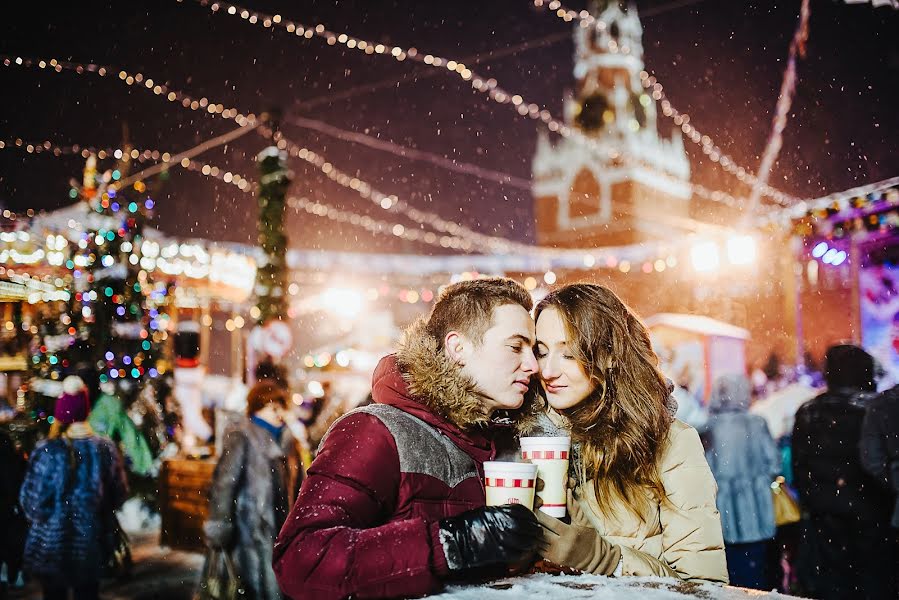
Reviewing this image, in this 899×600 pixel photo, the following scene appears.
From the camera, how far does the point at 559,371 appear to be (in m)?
2.58

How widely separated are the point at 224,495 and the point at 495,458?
324 centimetres

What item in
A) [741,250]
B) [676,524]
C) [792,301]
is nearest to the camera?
[676,524]

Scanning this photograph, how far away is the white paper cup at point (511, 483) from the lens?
1.85 m

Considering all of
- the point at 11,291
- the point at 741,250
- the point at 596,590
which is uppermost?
the point at 741,250

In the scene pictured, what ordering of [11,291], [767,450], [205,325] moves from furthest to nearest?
[205,325], [767,450], [11,291]

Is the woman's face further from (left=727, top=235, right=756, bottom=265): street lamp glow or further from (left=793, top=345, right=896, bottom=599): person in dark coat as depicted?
(left=727, top=235, right=756, bottom=265): street lamp glow

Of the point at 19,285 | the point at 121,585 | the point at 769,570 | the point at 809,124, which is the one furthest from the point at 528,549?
the point at 809,124

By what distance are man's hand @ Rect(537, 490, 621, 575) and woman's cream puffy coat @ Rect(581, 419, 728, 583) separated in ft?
0.44

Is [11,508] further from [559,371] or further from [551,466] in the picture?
[551,466]

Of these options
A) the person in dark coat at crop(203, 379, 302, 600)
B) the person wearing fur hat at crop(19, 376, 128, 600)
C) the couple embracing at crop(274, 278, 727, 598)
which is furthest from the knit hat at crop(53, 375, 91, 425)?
the couple embracing at crop(274, 278, 727, 598)

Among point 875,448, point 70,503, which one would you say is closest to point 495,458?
point 875,448

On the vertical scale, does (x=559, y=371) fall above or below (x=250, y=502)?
above

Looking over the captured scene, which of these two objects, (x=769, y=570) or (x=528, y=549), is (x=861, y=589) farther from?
(x=528, y=549)

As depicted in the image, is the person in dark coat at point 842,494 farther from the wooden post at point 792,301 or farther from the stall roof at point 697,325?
the wooden post at point 792,301
